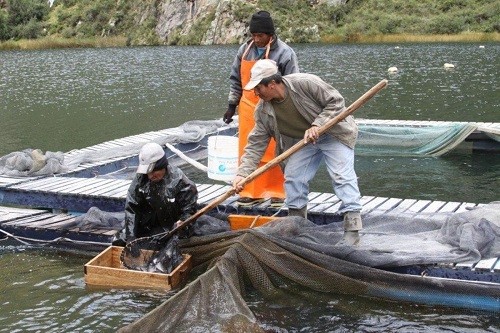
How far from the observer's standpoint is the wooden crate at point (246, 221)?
25.1 ft

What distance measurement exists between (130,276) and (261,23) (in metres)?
2.86

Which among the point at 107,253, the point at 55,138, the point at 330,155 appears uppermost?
the point at 330,155

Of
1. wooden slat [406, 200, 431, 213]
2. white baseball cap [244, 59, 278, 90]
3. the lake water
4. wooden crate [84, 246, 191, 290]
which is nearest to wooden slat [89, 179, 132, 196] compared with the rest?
the lake water

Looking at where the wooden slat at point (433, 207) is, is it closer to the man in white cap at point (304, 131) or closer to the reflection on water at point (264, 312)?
the man in white cap at point (304, 131)

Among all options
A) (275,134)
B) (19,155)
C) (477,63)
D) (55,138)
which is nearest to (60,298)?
(275,134)

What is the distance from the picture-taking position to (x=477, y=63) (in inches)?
1414

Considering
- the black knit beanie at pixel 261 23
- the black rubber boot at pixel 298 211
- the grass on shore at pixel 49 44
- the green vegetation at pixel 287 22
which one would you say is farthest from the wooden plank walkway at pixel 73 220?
the grass on shore at pixel 49 44

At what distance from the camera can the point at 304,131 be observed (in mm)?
6723

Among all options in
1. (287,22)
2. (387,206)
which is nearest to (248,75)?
(387,206)

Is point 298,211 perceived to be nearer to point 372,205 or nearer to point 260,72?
point 372,205

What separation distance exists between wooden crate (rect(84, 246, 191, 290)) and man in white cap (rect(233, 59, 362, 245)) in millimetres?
1022

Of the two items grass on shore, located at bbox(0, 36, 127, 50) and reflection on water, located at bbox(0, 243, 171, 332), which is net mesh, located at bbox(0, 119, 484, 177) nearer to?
reflection on water, located at bbox(0, 243, 171, 332)

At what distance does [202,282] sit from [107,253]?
175cm

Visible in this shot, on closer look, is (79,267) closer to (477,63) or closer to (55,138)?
(55,138)
